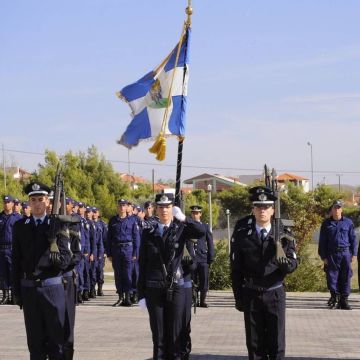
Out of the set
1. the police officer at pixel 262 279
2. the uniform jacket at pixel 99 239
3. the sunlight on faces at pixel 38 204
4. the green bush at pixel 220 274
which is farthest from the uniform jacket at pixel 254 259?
the green bush at pixel 220 274

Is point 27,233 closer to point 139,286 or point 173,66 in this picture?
point 139,286

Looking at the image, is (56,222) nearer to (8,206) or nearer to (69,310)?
(69,310)

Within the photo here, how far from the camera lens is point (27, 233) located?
8.98 m

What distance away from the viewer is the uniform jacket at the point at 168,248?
9.39 metres

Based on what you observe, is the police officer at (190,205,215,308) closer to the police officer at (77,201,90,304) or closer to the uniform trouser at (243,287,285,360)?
the police officer at (77,201,90,304)

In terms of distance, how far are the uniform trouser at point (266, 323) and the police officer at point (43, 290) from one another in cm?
182

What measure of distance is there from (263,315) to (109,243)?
9756 millimetres

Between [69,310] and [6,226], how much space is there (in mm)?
9212

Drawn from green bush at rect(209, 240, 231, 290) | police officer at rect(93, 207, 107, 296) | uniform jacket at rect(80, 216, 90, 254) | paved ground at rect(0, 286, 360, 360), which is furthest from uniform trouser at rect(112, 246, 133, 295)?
green bush at rect(209, 240, 231, 290)

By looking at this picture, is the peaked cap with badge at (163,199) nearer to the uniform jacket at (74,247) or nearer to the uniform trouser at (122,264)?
the uniform jacket at (74,247)

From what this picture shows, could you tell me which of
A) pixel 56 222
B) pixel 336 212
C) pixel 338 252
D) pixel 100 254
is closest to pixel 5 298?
pixel 100 254

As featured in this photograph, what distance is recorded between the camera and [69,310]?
30.1 feet

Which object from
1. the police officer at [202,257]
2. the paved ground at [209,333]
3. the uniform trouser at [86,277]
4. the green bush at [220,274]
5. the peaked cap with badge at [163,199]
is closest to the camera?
the peaked cap with badge at [163,199]

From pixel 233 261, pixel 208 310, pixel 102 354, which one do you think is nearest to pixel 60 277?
pixel 233 261
